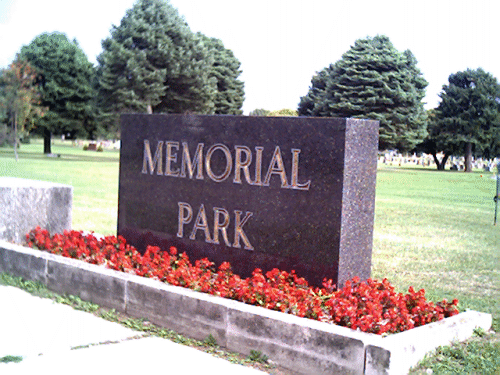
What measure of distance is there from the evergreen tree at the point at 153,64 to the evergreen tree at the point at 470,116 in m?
31.8

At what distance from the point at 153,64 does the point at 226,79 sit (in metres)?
21.9

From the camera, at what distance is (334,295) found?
18.8 feet

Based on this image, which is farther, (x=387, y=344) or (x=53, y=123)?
(x=53, y=123)

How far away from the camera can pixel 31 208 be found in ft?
27.7

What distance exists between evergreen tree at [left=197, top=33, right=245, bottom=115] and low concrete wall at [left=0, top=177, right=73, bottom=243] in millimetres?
61586

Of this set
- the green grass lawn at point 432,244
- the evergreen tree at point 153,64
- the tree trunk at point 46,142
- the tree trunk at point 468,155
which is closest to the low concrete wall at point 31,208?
the green grass lawn at point 432,244

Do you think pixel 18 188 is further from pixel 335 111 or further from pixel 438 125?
pixel 438 125

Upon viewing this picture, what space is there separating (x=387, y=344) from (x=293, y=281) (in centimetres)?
188

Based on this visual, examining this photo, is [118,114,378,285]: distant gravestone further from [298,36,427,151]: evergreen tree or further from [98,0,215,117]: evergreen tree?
[298,36,427,151]: evergreen tree

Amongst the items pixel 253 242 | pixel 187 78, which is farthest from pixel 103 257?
pixel 187 78

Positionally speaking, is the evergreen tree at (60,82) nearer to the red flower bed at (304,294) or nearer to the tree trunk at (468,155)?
the tree trunk at (468,155)

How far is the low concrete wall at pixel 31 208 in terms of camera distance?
8195mm

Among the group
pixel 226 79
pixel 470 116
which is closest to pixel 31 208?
pixel 226 79

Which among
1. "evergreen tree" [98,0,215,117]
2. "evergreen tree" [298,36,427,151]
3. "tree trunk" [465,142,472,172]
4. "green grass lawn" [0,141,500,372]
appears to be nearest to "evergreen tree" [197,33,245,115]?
"evergreen tree" [298,36,427,151]
